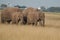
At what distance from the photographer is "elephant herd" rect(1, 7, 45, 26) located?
17.9m

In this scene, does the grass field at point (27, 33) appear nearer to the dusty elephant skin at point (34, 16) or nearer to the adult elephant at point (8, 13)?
the dusty elephant skin at point (34, 16)

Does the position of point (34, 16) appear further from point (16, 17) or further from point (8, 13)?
point (8, 13)

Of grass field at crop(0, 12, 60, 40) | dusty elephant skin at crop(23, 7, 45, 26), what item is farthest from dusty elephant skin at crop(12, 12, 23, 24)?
grass field at crop(0, 12, 60, 40)

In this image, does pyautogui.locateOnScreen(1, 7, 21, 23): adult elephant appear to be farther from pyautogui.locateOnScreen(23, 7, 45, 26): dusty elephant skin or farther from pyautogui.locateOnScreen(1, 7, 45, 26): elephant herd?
pyautogui.locateOnScreen(23, 7, 45, 26): dusty elephant skin

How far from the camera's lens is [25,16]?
1872 centimetres

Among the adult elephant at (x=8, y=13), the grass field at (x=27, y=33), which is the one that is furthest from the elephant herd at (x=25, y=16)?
the grass field at (x=27, y=33)

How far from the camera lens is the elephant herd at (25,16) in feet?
58.7

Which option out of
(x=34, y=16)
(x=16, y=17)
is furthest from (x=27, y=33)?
(x=16, y=17)

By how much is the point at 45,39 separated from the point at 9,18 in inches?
398

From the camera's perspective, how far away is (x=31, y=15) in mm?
18047

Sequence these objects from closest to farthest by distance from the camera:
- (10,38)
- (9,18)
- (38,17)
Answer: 1. (10,38)
2. (38,17)
3. (9,18)

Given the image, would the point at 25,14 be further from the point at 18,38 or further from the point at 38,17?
the point at 18,38

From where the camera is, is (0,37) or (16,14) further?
(16,14)

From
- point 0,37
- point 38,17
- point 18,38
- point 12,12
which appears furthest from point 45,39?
point 12,12
